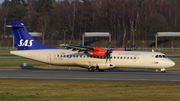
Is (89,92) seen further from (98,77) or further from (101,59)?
(101,59)

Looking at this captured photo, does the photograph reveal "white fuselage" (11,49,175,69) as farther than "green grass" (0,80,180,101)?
Yes

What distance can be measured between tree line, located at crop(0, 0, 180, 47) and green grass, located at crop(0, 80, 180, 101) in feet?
226

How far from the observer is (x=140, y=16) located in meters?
91.0

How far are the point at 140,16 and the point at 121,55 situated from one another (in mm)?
67252

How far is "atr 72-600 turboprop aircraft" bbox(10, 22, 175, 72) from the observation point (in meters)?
26.5

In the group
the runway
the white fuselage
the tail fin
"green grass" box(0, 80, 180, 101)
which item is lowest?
"green grass" box(0, 80, 180, 101)

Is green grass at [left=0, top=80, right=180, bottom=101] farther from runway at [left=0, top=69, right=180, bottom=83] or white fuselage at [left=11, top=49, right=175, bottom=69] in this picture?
white fuselage at [left=11, top=49, right=175, bottom=69]

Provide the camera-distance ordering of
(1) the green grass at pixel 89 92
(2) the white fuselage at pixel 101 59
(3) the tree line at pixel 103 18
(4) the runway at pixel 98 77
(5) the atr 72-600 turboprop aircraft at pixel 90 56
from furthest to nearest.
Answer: (3) the tree line at pixel 103 18, (5) the atr 72-600 turboprop aircraft at pixel 90 56, (2) the white fuselage at pixel 101 59, (4) the runway at pixel 98 77, (1) the green grass at pixel 89 92

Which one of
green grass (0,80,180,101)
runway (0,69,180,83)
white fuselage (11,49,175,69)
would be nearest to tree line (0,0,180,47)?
white fuselage (11,49,175,69)

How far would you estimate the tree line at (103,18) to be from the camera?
8844cm

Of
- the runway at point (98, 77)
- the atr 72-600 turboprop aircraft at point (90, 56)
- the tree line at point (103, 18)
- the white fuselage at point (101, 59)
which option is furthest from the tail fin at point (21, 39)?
the tree line at point (103, 18)

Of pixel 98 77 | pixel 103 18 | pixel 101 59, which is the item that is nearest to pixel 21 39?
pixel 101 59

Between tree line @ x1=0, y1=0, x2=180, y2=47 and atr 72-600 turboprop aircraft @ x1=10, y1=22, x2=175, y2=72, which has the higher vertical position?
tree line @ x1=0, y1=0, x2=180, y2=47

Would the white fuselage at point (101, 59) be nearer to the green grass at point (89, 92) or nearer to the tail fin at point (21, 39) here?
the tail fin at point (21, 39)
